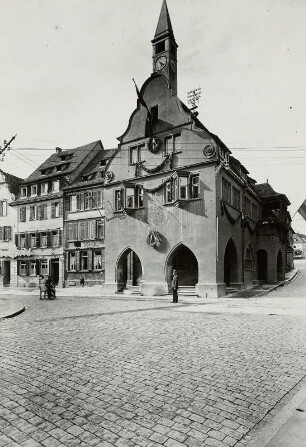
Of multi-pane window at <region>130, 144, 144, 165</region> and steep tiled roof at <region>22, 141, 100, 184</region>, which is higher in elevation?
steep tiled roof at <region>22, 141, 100, 184</region>

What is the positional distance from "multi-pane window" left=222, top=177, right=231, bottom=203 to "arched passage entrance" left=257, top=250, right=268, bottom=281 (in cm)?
1173

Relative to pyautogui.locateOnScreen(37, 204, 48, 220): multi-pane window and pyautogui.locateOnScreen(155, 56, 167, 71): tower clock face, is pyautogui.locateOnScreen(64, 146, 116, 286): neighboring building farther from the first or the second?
pyautogui.locateOnScreen(155, 56, 167, 71): tower clock face

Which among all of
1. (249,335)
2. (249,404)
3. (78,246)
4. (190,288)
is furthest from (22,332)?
(78,246)

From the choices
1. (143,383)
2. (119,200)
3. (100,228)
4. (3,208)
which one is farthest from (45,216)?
(143,383)

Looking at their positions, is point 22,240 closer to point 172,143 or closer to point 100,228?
point 100,228

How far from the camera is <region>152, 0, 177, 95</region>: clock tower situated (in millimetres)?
26828

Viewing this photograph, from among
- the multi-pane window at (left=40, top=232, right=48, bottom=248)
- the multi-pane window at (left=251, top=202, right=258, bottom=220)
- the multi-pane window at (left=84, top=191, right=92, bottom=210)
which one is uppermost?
the multi-pane window at (left=84, top=191, right=92, bottom=210)

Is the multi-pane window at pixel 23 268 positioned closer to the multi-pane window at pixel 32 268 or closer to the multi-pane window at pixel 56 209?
the multi-pane window at pixel 32 268

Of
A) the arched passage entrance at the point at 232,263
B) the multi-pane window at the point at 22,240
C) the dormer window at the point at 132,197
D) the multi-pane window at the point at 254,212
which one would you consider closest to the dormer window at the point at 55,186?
the multi-pane window at the point at 22,240

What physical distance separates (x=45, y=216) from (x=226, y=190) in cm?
2081

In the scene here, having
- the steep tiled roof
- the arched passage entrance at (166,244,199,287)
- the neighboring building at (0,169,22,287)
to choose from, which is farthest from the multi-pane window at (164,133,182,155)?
the neighboring building at (0,169,22,287)

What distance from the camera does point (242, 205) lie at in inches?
1123

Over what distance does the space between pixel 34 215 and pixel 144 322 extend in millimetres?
29617

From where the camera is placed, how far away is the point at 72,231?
3469 cm
